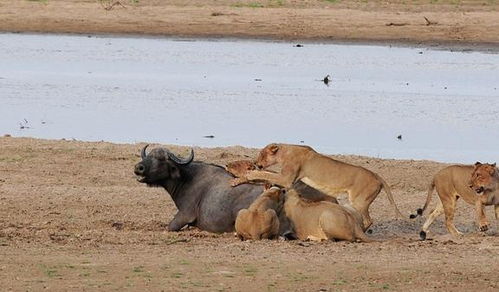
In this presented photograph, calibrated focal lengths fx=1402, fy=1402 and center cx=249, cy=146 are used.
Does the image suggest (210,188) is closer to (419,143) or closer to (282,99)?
(419,143)

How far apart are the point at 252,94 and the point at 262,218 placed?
50.3 feet

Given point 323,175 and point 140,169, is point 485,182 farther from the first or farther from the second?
point 140,169

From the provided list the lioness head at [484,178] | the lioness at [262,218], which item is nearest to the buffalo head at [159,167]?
the lioness at [262,218]

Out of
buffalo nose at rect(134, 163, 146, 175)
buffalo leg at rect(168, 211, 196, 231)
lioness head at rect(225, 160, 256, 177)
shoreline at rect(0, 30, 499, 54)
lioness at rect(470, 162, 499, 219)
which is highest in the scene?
lioness at rect(470, 162, 499, 219)

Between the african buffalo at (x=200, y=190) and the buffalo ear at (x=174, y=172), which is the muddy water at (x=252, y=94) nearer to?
the african buffalo at (x=200, y=190)

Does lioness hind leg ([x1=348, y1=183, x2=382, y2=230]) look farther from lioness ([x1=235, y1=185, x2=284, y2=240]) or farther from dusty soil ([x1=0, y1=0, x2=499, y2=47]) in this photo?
dusty soil ([x1=0, y1=0, x2=499, y2=47])

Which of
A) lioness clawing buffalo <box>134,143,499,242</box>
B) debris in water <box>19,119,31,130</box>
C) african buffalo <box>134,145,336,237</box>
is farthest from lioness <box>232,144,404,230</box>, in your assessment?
debris in water <box>19,119,31,130</box>

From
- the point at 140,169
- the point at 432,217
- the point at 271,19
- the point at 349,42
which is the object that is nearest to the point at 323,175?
the point at 432,217

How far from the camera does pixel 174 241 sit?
12203 millimetres

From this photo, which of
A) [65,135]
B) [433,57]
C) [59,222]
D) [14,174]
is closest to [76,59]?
[433,57]

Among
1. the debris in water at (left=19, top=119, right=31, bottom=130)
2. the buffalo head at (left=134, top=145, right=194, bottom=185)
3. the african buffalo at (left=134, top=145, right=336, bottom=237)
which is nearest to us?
the african buffalo at (left=134, top=145, right=336, bottom=237)

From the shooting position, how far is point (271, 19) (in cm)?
3991

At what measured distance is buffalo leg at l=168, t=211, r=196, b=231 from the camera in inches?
529

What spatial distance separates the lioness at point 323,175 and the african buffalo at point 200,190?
11cm
